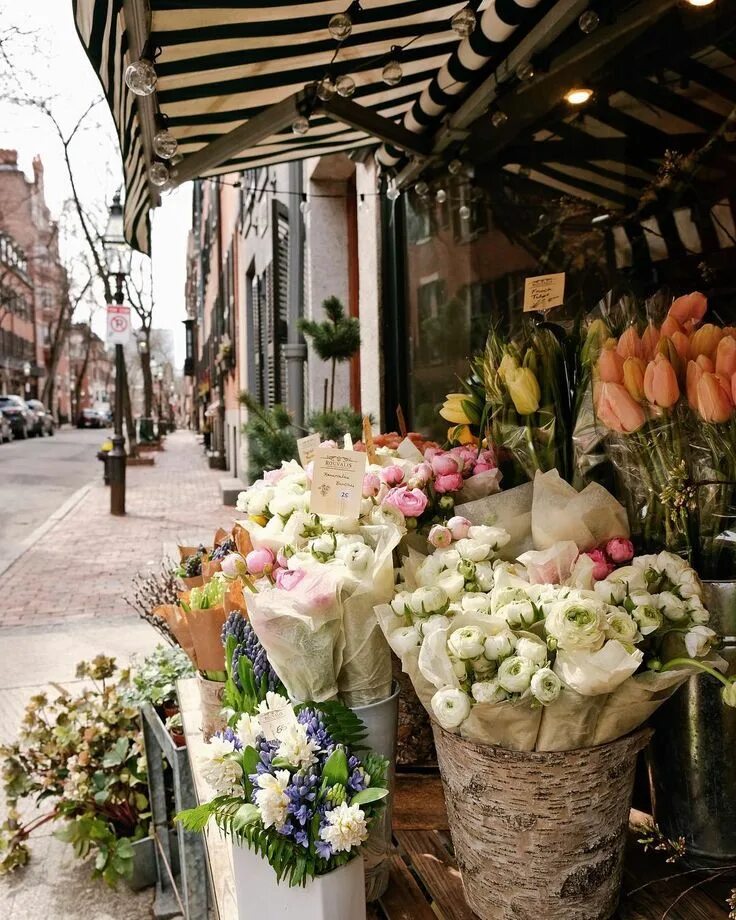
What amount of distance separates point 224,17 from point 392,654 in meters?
1.66

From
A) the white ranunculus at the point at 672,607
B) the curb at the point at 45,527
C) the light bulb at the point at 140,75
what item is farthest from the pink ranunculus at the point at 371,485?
the curb at the point at 45,527

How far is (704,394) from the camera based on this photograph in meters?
1.19

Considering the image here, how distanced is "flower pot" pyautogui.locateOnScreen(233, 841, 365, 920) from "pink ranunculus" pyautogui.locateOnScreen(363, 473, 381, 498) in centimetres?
71

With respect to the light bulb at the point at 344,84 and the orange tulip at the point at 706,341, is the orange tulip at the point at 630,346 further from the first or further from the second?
the light bulb at the point at 344,84

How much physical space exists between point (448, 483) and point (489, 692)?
2.06 feet

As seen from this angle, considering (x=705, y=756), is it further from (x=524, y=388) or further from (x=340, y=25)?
(x=340, y=25)

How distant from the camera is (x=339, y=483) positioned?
Result: 149 centimetres

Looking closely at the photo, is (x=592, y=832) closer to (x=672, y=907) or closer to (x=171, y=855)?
(x=672, y=907)

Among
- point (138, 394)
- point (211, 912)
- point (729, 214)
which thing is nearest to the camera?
point (211, 912)

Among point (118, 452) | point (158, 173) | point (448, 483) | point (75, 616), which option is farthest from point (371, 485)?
point (118, 452)

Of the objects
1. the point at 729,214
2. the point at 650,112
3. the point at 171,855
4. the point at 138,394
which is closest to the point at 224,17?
the point at 650,112

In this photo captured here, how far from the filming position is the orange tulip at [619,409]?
4.17 feet

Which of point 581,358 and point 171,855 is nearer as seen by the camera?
point 581,358

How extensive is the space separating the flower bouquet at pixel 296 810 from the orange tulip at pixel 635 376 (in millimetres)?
731
